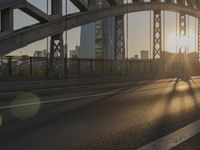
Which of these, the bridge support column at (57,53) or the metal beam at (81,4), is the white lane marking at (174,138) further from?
the metal beam at (81,4)

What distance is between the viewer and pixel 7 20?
26406 mm

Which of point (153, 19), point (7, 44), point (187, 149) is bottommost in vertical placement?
point (187, 149)

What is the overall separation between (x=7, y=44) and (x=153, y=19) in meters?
27.0

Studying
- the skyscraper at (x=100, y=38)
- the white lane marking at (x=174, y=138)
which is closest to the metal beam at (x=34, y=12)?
the skyscraper at (x=100, y=38)

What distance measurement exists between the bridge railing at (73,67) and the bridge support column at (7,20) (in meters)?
1.81

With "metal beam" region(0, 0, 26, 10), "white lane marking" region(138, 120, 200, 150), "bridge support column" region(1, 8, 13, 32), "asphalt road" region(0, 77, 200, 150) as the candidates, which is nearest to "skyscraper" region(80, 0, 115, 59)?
"metal beam" region(0, 0, 26, 10)

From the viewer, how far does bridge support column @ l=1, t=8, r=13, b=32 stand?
26.2 m

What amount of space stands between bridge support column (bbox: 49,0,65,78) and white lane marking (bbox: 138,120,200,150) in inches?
835

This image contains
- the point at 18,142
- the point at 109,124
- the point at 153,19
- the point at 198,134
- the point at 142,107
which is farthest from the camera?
the point at 153,19

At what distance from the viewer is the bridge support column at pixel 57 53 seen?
97.3ft

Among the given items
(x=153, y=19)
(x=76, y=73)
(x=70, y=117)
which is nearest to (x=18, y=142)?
(x=70, y=117)

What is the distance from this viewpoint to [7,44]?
86.2 ft

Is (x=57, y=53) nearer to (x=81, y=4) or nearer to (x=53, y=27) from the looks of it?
(x=53, y=27)

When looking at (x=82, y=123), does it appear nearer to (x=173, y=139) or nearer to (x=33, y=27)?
(x=173, y=139)
